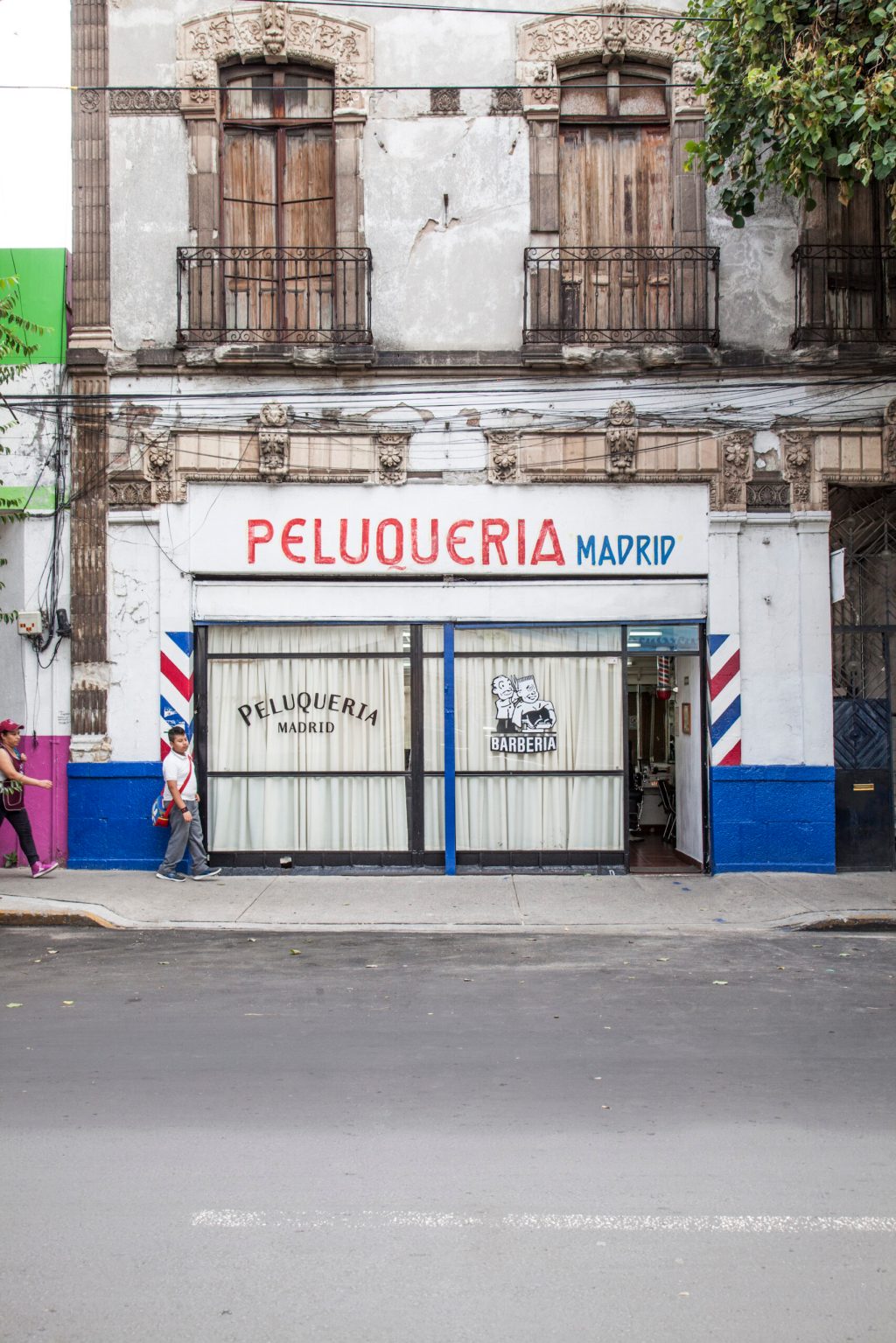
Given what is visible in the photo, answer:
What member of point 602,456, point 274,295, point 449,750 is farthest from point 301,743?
point 274,295

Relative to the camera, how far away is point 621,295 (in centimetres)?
1290

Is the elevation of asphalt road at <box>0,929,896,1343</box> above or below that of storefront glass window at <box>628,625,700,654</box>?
below

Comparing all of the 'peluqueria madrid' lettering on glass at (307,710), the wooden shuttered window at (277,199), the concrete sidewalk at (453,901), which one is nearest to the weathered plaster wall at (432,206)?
the wooden shuttered window at (277,199)

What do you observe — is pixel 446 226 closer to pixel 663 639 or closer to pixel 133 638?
pixel 663 639

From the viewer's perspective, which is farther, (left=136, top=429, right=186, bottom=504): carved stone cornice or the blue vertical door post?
the blue vertical door post

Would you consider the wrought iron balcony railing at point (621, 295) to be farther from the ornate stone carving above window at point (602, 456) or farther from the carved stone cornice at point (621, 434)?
the ornate stone carving above window at point (602, 456)

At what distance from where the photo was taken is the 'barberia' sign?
12.8m

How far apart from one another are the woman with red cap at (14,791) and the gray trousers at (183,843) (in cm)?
128

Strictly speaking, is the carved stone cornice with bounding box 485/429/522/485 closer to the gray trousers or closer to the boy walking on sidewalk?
the boy walking on sidewalk

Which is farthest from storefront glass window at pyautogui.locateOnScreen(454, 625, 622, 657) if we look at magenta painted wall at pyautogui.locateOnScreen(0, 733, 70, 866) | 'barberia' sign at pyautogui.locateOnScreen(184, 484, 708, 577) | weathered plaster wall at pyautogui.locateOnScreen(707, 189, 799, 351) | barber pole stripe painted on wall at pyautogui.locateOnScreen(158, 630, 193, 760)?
magenta painted wall at pyautogui.locateOnScreen(0, 733, 70, 866)

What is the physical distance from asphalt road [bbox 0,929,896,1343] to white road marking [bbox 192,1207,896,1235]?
12 mm

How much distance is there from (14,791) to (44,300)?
208 inches

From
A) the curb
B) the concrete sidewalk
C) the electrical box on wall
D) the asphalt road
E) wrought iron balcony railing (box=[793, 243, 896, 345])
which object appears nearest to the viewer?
the asphalt road

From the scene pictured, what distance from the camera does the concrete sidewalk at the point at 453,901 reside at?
10.5 m
